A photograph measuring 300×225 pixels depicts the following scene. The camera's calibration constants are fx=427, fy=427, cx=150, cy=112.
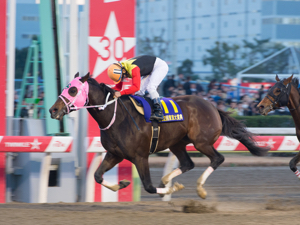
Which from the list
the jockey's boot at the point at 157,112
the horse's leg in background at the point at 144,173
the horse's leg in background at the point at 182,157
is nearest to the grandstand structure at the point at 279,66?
the horse's leg in background at the point at 182,157

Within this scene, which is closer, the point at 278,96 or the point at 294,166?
the point at 294,166

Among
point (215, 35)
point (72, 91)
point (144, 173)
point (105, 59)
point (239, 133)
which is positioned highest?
point (215, 35)

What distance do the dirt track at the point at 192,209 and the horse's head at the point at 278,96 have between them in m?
1.24

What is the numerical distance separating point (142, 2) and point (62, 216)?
21.7 m

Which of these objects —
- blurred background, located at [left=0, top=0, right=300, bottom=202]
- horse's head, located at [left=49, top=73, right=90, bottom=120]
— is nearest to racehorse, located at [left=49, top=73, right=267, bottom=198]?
horse's head, located at [left=49, top=73, right=90, bottom=120]

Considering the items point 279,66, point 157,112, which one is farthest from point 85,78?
point 279,66

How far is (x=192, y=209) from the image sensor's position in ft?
15.1

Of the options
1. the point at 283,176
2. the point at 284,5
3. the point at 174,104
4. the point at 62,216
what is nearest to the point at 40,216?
the point at 62,216

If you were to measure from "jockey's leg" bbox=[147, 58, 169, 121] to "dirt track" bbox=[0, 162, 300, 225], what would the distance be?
1.01 m

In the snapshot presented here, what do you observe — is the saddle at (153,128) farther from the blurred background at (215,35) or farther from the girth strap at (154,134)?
the blurred background at (215,35)

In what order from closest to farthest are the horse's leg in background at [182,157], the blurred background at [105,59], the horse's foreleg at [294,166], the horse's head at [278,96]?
the horse's leg in background at [182,157]
the blurred background at [105,59]
the horse's foreleg at [294,166]
the horse's head at [278,96]

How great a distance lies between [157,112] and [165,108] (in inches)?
7.7

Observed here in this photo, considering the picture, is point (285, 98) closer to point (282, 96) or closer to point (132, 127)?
point (282, 96)

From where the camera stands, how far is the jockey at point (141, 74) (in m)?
4.53
